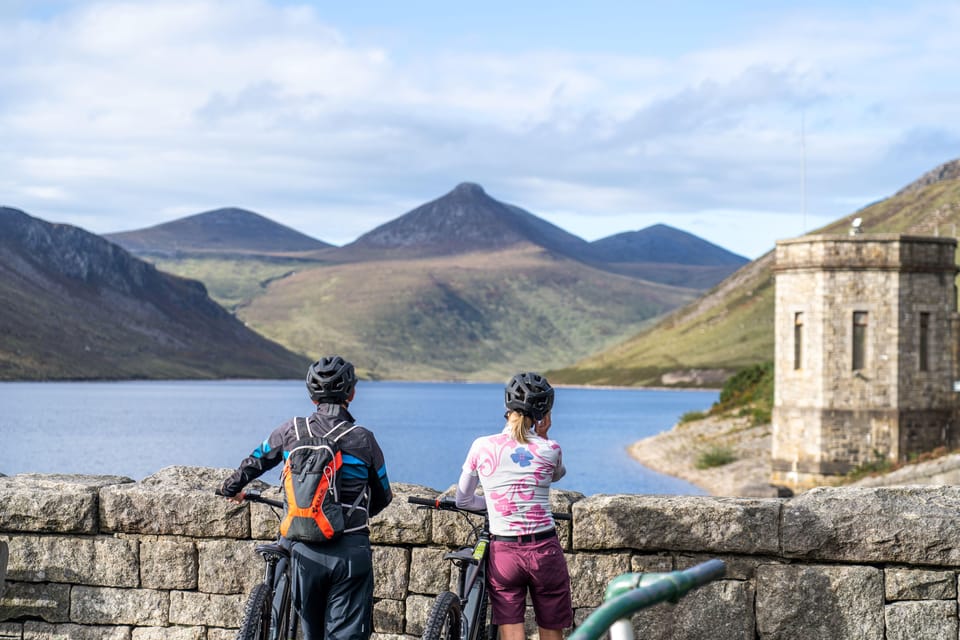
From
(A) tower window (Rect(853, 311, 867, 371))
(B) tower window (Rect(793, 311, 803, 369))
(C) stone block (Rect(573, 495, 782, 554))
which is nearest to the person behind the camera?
(C) stone block (Rect(573, 495, 782, 554))

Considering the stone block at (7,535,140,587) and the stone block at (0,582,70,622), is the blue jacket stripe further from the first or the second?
the stone block at (0,582,70,622)

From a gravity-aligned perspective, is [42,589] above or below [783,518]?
below

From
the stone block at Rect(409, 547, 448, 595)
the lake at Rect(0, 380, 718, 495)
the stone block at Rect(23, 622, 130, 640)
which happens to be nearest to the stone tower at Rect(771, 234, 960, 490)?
the lake at Rect(0, 380, 718, 495)

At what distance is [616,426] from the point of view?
91.6 m

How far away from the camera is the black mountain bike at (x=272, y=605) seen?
6230 mm

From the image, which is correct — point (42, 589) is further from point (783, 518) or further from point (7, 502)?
point (783, 518)

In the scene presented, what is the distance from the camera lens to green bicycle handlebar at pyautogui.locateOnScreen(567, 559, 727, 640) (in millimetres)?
2684

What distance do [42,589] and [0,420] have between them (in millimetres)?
78472

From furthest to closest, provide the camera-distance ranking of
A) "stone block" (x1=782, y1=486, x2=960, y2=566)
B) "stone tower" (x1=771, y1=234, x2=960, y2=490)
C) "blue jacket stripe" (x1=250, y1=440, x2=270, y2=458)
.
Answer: "stone tower" (x1=771, y1=234, x2=960, y2=490)
"stone block" (x1=782, y1=486, x2=960, y2=566)
"blue jacket stripe" (x1=250, y1=440, x2=270, y2=458)

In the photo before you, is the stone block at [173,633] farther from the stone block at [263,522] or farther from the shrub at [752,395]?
the shrub at [752,395]

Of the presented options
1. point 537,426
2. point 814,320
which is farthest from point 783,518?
point 814,320

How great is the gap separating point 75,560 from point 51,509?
0.37 meters

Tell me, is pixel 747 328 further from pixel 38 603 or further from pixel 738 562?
pixel 38 603

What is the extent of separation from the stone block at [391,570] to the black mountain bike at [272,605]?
1.43 metres
